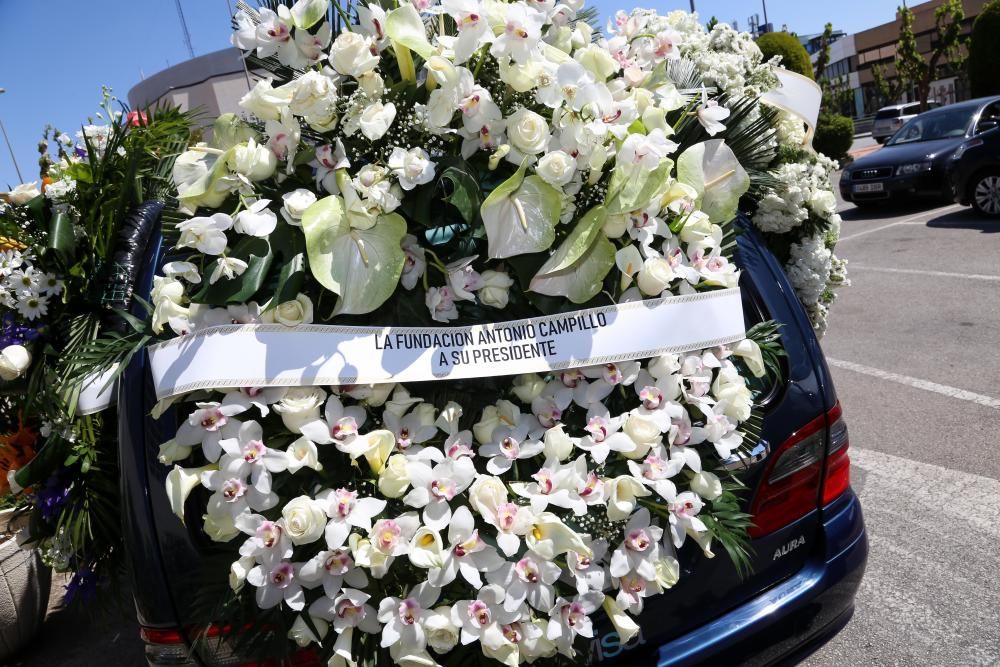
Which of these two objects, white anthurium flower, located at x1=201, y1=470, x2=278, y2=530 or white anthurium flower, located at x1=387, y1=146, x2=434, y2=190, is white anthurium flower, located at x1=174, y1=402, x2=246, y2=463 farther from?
white anthurium flower, located at x1=387, y1=146, x2=434, y2=190

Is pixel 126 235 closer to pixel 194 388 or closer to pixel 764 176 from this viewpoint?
pixel 194 388

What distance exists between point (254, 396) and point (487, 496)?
1.78 feet

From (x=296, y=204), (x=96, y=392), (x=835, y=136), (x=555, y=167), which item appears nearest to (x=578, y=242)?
(x=555, y=167)

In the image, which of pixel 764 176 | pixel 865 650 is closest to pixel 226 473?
pixel 764 176

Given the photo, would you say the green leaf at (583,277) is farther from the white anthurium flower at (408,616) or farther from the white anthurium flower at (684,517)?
the white anthurium flower at (408,616)

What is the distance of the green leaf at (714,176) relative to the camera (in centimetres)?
188

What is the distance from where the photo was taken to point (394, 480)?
60.2 inches

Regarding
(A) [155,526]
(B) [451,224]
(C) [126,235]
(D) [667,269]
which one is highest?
(C) [126,235]

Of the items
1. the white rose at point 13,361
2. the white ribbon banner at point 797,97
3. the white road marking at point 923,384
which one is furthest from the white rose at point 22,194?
the white road marking at point 923,384

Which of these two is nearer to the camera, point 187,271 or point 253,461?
point 253,461

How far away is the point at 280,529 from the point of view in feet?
4.99

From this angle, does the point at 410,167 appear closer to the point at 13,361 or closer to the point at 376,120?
the point at 376,120

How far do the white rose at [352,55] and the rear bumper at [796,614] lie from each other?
1646 mm

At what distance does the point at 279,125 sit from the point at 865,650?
2.67m
